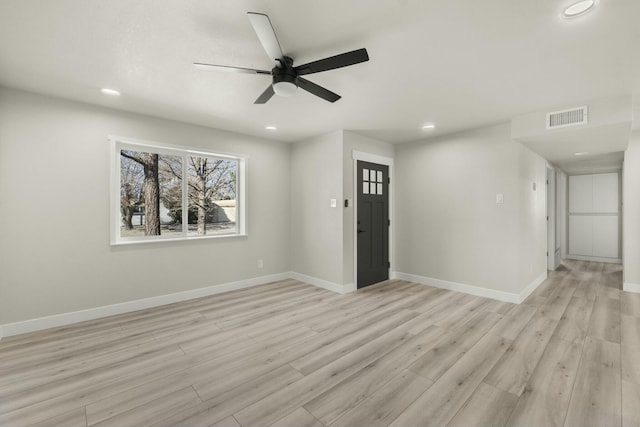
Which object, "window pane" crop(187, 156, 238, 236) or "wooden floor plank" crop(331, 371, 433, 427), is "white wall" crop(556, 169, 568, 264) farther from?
"window pane" crop(187, 156, 238, 236)

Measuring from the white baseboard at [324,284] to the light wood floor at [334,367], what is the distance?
1.79 feet

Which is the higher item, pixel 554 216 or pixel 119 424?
pixel 554 216

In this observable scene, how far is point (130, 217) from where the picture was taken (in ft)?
12.4

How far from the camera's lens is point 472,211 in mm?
4352

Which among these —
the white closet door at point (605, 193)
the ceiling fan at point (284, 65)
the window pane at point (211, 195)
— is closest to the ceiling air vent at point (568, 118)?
the ceiling fan at point (284, 65)

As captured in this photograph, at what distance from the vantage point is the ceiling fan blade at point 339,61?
6.23 ft

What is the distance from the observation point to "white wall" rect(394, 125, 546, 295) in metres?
3.98

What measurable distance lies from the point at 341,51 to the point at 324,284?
3.42 meters

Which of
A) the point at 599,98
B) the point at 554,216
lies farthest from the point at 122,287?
the point at 554,216

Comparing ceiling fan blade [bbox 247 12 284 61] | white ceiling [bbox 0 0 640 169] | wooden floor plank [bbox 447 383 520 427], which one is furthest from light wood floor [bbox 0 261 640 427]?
white ceiling [bbox 0 0 640 169]

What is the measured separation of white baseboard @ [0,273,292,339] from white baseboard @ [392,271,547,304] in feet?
8.71

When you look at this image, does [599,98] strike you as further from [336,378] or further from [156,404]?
[156,404]

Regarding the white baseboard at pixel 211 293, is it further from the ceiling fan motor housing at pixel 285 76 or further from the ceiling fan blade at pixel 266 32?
the ceiling fan blade at pixel 266 32

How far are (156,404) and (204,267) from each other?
98.9 inches
